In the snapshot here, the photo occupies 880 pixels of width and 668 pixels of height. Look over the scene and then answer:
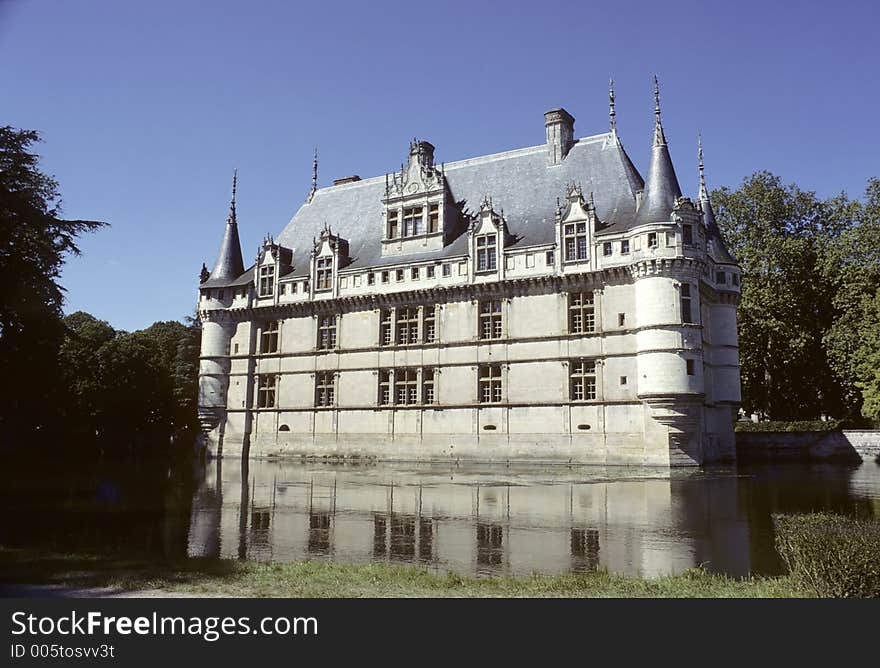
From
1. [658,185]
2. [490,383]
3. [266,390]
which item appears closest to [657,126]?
[658,185]

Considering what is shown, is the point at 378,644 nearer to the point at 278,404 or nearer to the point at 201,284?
the point at 278,404

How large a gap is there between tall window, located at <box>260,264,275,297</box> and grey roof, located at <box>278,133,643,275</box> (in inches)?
66.3

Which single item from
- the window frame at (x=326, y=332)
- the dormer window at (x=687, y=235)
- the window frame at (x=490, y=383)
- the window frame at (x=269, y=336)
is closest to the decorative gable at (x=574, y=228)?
the dormer window at (x=687, y=235)

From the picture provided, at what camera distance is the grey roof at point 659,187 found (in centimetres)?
3541

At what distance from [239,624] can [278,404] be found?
4170 cm

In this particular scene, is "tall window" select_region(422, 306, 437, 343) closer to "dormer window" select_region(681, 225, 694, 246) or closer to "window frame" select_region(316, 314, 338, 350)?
"window frame" select_region(316, 314, 338, 350)

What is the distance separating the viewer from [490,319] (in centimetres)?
4003

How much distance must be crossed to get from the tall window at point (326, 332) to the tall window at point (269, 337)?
358cm

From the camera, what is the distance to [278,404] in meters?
46.6

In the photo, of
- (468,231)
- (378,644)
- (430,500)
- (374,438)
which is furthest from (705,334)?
(378,644)

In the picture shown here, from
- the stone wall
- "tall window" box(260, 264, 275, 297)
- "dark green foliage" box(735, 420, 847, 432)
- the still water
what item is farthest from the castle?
the still water

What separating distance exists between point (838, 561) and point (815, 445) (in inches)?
1564

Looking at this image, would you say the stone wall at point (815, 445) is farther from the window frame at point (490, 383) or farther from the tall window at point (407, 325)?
the tall window at point (407, 325)

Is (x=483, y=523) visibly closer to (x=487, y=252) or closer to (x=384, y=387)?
(x=487, y=252)
